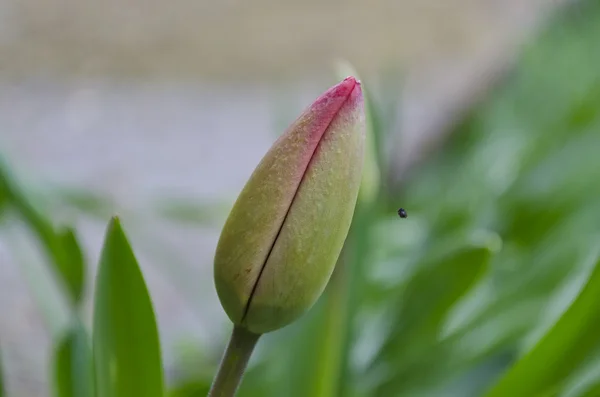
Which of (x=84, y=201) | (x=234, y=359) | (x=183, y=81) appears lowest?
(x=234, y=359)

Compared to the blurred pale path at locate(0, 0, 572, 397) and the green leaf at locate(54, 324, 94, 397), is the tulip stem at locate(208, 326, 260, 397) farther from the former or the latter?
the blurred pale path at locate(0, 0, 572, 397)

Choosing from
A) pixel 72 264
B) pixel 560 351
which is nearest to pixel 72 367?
pixel 72 264

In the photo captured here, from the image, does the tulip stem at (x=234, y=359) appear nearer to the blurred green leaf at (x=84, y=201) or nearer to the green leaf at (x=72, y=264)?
the green leaf at (x=72, y=264)

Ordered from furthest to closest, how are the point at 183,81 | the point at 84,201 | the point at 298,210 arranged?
the point at 183,81, the point at 84,201, the point at 298,210

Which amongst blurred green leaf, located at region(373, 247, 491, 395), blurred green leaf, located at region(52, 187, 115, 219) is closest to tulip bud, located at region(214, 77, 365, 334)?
blurred green leaf, located at region(373, 247, 491, 395)

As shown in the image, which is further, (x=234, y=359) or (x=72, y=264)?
(x=72, y=264)

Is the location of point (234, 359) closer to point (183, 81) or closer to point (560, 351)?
point (560, 351)

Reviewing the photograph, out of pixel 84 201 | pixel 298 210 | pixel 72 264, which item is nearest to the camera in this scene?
pixel 298 210

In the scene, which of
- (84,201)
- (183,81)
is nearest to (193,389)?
(84,201)

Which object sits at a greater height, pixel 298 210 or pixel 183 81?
Answer: pixel 183 81
